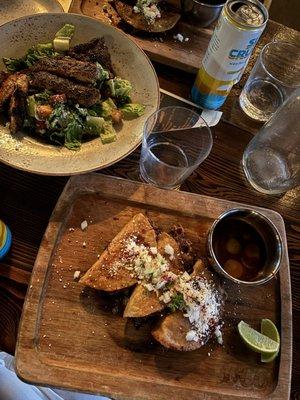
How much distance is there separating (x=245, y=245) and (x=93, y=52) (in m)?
0.78

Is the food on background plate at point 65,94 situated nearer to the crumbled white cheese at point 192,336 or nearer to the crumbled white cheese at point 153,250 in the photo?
the crumbled white cheese at point 153,250

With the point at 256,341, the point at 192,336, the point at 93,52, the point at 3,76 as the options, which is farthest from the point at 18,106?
the point at 256,341

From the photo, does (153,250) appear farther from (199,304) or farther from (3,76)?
(3,76)

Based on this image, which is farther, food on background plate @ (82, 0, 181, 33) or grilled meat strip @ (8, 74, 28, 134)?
food on background plate @ (82, 0, 181, 33)

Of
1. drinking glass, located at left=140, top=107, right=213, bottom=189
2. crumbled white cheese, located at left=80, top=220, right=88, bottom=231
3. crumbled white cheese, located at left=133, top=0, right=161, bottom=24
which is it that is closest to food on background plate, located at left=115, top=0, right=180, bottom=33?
crumbled white cheese, located at left=133, top=0, right=161, bottom=24

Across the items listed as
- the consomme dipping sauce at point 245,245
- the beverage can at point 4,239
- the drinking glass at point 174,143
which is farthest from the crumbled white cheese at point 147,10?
the beverage can at point 4,239

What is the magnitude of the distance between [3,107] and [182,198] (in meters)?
0.61

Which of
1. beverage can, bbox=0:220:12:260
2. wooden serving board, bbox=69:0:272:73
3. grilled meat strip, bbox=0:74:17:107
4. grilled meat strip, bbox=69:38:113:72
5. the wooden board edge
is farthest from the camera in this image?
wooden serving board, bbox=69:0:272:73

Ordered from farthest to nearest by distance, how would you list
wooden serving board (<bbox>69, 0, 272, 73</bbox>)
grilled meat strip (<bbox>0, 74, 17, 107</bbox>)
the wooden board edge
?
wooden serving board (<bbox>69, 0, 272, 73</bbox>)
grilled meat strip (<bbox>0, 74, 17, 107</bbox>)
the wooden board edge

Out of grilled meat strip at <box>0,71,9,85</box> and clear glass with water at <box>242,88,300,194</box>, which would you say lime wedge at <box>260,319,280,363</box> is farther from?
grilled meat strip at <box>0,71,9,85</box>

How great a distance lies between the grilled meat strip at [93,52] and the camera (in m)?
1.51

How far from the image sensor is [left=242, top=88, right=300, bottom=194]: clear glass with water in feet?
5.21

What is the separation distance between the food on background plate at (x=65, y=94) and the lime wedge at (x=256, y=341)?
674mm

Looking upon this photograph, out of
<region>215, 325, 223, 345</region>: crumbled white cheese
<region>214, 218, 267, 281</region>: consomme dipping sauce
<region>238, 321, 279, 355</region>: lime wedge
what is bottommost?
<region>215, 325, 223, 345</region>: crumbled white cheese
